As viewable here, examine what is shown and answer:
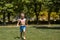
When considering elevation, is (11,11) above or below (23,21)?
below

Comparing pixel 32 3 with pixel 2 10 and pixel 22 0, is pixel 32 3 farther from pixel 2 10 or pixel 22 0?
pixel 2 10

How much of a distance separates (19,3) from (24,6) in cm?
166

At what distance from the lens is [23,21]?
14336 mm

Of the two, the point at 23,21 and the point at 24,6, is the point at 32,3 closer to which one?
the point at 24,6

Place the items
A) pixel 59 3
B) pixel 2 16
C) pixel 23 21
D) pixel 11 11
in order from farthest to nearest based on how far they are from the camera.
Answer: pixel 2 16 < pixel 11 11 < pixel 59 3 < pixel 23 21

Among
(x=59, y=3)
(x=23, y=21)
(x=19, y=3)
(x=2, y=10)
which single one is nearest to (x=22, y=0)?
(x=19, y=3)

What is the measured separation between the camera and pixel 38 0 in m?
54.3

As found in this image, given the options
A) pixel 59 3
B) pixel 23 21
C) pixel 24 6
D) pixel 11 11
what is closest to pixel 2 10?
pixel 11 11

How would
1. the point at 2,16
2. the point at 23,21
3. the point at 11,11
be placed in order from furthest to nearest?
the point at 2,16
the point at 11,11
the point at 23,21

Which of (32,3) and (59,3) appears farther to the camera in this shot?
(32,3)

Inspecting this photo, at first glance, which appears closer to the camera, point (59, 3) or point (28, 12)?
point (59, 3)

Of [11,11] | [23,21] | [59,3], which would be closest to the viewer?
[23,21]

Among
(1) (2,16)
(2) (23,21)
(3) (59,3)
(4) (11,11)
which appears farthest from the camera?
(1) (2,16)

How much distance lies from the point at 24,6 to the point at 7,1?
15.0ft
